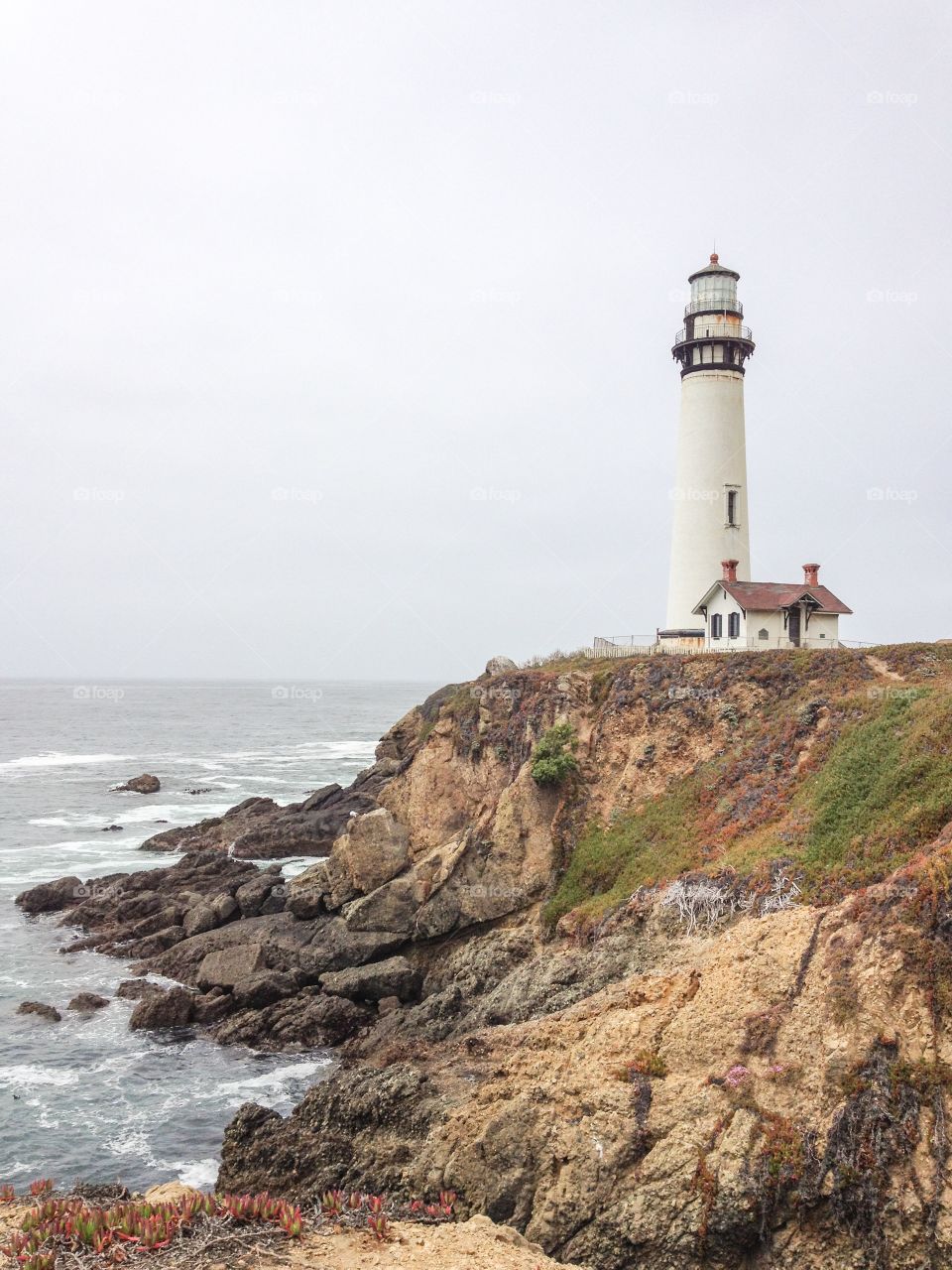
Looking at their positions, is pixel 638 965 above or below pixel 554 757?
below

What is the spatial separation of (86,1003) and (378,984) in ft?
31.9

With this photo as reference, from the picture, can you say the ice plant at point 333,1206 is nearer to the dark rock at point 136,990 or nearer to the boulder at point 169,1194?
the boulder at point 169,1194

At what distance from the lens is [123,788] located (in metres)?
75.1

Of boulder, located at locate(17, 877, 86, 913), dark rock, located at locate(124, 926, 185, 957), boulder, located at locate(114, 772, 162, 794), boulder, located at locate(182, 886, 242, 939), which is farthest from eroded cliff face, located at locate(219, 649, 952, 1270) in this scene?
boulder, located at locate(114, 772, 162, 794)

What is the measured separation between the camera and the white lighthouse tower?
39.7 metres

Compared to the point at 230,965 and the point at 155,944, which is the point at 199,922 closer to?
the point at 155,944

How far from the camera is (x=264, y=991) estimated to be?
95.0ft

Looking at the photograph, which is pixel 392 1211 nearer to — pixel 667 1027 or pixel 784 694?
pixel 667 1027

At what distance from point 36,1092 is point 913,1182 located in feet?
69.9

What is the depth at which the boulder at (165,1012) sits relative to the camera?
90.5ft

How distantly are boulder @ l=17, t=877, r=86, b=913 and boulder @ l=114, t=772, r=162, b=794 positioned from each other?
33.3m

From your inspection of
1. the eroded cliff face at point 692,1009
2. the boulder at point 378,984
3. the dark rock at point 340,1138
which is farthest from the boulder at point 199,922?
the dark rock at point 340,1138

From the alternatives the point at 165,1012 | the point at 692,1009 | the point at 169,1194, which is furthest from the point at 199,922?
the point at 692,1009

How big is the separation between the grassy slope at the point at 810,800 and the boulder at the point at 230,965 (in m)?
10.7
